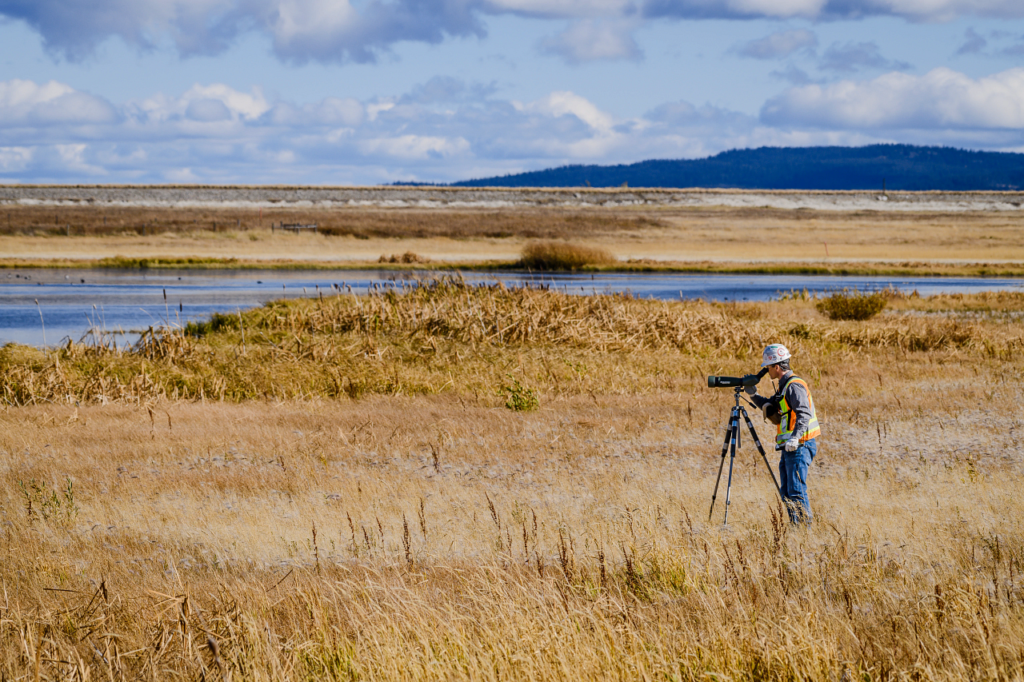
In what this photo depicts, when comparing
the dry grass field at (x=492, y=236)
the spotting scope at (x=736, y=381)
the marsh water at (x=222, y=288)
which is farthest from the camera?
the dry grass field at (x=492, y=236)

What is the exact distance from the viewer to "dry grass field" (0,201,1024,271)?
64.1 metres

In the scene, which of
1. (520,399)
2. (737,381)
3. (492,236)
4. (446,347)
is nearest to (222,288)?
(446,347)

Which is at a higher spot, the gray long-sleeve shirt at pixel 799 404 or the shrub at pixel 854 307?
the gray long-sleeve shirt at pixel 799 404

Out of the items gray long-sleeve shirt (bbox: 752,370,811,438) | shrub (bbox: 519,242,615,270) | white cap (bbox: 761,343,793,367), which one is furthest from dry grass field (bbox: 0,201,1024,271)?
gray long-sleeve shirt (bbox: 752,370,811,438)

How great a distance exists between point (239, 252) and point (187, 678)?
63.4 m

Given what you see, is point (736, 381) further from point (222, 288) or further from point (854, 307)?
point (222, 288)

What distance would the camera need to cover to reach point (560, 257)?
55312mm

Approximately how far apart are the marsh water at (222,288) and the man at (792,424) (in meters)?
16.9

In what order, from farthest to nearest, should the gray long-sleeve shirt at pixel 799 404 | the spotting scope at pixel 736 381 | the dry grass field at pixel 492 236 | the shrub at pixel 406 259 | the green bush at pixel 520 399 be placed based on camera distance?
the dry grass field at pixel 492 236, the shrub at pixel 406 259, the green bush at pixel 520 399, the gray long-sleeve shirt at pixel 799 404, the spotting scope at pixel 736 381

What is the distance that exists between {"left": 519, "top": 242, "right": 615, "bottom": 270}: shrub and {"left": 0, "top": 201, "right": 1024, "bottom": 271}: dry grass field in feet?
17.5

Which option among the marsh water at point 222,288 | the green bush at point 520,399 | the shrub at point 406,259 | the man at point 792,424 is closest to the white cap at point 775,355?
the man at point 792,424

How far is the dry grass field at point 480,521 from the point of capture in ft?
19.5

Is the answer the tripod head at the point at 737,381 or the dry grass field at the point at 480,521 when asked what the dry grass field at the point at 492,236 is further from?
the tripod head at the point at 737,381

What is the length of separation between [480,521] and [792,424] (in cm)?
353
